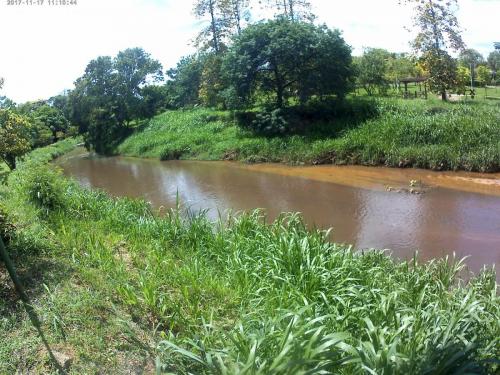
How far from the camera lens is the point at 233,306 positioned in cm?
433

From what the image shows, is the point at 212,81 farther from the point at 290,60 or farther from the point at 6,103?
the point at 6,103

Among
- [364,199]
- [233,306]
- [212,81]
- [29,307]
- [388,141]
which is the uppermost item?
[212,81]

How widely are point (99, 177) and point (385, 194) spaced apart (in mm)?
13998

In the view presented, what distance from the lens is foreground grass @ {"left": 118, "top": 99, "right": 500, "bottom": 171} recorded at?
1314 cm

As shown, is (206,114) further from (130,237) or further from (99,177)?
(130,237)

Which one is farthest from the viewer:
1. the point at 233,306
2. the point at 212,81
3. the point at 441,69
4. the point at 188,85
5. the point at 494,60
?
the point at 494,60

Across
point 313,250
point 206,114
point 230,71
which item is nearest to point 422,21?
point 230,71

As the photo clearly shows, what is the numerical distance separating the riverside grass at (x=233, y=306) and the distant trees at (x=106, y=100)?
954 inches

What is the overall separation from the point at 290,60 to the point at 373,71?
271 inches

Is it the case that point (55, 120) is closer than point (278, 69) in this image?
No

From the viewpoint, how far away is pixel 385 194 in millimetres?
11594

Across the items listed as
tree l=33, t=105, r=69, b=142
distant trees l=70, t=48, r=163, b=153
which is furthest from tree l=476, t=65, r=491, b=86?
tree l=33, t=105, r=69, b=142

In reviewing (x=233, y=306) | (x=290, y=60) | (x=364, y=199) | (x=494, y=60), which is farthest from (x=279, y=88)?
(x=494, y=60)

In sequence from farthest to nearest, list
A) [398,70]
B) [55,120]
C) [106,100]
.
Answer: [55,120]
[106,100]
[398,70]
